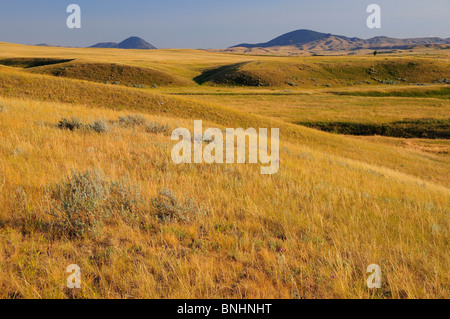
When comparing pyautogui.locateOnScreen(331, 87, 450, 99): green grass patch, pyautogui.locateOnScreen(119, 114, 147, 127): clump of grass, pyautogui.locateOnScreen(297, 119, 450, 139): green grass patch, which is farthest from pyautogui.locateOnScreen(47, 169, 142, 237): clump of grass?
pyautogui.locateOnScreen(331, 87, 450, 99): green grass patch

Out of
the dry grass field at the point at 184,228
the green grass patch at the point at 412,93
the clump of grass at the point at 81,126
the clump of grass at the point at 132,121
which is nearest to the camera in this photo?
the dry grass field at the point at 184,228

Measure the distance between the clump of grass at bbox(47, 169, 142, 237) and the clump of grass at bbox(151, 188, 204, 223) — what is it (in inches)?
14.1

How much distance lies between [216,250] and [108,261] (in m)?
1.26

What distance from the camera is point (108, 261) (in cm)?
301

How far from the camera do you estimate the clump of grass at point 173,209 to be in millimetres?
3996

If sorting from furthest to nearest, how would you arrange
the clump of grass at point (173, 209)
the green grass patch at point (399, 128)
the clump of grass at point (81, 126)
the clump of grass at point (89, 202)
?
the green grass patch at point (399, 128) < the clump of grass at point (81, 126) < the clump of grass at point (173, 209) < the clump of grass at point (89, 202)

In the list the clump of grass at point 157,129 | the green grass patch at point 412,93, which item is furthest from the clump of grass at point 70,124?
the green grass patch at point 412,93

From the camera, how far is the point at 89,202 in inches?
154

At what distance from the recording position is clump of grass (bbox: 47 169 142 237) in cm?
357

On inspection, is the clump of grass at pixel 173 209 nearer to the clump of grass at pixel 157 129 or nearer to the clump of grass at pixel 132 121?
the clump of grass at pixel 157 129

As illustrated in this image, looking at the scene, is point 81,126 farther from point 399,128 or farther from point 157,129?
point 399,128

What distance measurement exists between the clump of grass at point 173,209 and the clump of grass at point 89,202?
0.36 m

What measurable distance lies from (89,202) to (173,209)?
1.23 m

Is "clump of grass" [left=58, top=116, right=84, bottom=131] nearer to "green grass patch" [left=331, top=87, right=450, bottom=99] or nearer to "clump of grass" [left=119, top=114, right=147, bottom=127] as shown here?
"clump of grass" [left=119, top=114, right=147, bottom=127]
